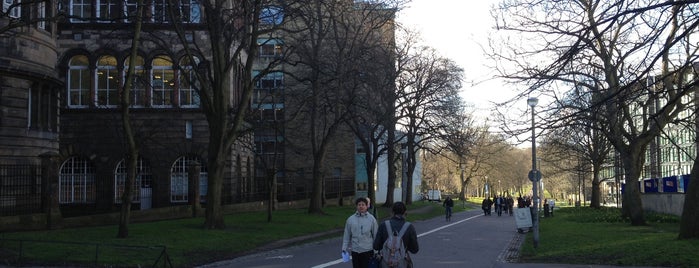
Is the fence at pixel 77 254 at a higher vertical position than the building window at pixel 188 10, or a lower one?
lower

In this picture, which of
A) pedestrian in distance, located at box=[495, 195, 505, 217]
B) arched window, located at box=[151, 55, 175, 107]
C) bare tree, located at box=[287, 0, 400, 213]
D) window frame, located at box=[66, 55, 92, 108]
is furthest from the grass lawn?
pedestrian in distance, located at box=[495, 195, 505, 217]

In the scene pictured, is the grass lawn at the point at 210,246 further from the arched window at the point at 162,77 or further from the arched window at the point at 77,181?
the arched window at the point at 162,77

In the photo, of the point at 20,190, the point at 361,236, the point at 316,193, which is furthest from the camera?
the point at 316,193

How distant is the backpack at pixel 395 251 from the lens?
26.3 feet

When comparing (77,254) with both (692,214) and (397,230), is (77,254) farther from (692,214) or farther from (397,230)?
(692,214)

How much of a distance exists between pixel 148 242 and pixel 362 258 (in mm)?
11907

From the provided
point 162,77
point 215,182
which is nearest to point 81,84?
point 162,77

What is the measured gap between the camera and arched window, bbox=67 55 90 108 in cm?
4150

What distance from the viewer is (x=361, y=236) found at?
897cm

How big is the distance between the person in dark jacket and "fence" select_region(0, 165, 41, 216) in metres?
19.7

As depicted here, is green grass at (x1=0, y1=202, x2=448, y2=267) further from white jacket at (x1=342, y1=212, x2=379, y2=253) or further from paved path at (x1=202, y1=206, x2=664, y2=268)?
white jacket at (x1=342, y1=212, x2=379, y2=253)

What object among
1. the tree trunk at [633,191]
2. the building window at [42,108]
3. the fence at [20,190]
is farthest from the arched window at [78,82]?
the tree trunk at [633,191]

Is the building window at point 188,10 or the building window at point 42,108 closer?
the building window at point 188,10

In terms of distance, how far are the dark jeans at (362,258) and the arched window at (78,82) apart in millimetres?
36405
